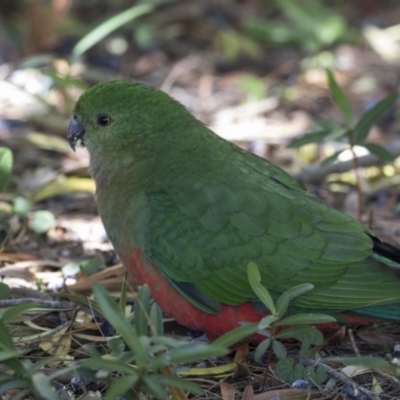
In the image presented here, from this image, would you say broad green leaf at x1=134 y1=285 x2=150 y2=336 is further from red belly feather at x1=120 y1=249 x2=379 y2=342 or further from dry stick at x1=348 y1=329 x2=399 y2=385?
dry stick at x1=348 y1=329 x2=399 y2=385

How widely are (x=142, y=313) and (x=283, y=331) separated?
629 mm

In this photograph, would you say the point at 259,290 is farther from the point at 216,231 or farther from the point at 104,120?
the point at 104,120

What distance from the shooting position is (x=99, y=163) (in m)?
3.91

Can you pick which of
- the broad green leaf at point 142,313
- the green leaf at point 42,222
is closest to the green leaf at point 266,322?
the broad green leaf at point 142,313

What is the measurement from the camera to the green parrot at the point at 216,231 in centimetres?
346

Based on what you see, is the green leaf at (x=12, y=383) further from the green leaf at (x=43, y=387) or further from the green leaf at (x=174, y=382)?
the green leaf at (x=174, y=382)

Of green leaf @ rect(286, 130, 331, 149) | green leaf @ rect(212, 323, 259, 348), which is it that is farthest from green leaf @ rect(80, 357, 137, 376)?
green leaf @ rect(286, 130, 331, 149)

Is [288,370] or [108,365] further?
[288,370]

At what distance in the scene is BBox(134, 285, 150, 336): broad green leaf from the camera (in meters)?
2.72

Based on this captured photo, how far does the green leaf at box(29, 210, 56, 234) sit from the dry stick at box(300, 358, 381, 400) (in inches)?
72.5

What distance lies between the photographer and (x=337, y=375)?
3.21 metres

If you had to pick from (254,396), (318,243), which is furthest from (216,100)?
(254,396)

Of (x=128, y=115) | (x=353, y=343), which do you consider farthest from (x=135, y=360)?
(x=128, y=115)

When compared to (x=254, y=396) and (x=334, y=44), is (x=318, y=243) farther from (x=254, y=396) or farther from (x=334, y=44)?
(x=334, y=44)
